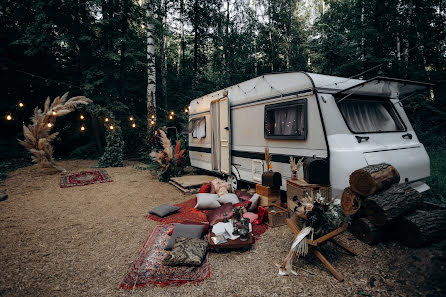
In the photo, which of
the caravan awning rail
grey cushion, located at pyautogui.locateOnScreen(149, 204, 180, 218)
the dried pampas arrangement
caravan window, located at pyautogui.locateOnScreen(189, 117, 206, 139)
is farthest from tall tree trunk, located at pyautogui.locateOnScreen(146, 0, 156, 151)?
the caravan awning rail

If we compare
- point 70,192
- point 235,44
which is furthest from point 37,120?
point 235,44

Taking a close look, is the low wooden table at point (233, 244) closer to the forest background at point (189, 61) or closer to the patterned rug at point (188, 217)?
the patterned rug at point (188, 217)

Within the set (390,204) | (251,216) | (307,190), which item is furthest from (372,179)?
(251,216)

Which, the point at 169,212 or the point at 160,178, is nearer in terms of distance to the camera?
the point at 169,212

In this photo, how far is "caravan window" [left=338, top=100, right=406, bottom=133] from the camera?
4422 mm

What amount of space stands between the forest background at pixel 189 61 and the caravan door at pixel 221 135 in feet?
12.8

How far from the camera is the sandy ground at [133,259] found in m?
2.62

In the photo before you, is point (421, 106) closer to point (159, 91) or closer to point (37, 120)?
point (159, 91)

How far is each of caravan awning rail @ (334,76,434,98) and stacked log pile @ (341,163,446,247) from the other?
144cm

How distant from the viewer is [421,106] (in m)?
9.85

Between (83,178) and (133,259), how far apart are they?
633 centimetres

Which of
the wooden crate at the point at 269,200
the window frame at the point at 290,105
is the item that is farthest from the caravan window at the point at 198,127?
the wooden crate at the point at 269,200

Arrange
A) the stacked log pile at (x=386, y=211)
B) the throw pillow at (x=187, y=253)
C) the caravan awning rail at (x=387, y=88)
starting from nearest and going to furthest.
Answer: the throw pillow at (x=187, y=253)
the stacked log pile at (x=386, y=211)
the caravan awning rail at (x=387, y=88)

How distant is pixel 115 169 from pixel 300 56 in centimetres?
1466
